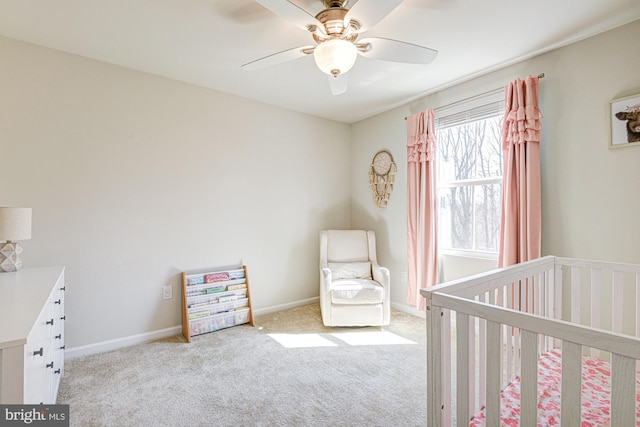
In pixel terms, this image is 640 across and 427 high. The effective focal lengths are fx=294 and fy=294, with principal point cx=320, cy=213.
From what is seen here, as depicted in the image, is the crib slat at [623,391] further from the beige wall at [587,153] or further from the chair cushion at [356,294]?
the chair cushion at [356,294]

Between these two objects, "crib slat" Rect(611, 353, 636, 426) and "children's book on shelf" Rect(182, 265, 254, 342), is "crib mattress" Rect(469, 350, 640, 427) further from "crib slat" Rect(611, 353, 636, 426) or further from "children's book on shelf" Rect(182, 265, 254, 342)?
"children's book on shelf" Rect(182, 265, 254, 342)


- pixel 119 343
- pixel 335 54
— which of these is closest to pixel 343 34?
pixel 335 54

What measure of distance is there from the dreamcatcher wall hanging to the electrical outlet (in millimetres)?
2478

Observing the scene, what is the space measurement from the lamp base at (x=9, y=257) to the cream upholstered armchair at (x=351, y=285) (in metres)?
2.31

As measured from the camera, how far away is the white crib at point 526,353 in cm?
77

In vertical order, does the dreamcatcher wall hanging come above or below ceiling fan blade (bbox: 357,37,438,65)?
below

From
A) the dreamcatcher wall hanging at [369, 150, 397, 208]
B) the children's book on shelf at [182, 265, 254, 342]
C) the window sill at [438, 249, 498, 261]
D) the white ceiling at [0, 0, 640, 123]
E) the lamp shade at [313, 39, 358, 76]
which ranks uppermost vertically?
the white ceiling at [0, 0, 640, 123]

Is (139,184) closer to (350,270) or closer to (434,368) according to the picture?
(350,270)

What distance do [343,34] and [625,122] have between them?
194cm

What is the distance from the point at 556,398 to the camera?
120 cm

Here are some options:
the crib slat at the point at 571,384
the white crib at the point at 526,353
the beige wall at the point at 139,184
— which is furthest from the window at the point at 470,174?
the crib slat at the point at 571,384

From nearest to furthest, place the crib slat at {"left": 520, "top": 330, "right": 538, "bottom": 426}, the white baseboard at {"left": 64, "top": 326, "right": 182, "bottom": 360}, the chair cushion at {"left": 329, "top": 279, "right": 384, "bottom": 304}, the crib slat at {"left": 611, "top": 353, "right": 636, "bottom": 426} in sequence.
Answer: the crib slat at {"left": 611, "top": 353, "right": 636, "bottom": 426}
the crib slat at {"left": 520, "top": 330, "right": 538, "bottom": 426}
the white baseboard at {"left": 64, "top": 326, "right": 182, "bottom": 360}
the chair cushion at {"left": 329, "top": 279, "right": 384, "bottom": 304}

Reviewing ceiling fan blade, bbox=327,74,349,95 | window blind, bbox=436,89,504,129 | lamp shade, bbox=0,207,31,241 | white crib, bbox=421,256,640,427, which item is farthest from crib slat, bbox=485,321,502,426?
lamp shade, bbox=0,207,31,241

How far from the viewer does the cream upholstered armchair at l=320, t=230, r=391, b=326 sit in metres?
2.85
